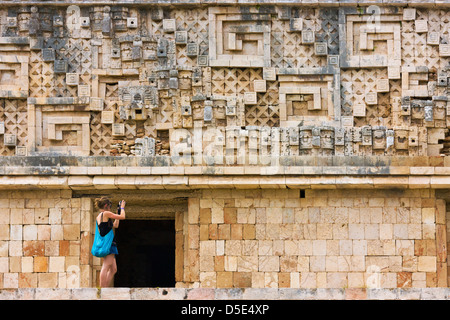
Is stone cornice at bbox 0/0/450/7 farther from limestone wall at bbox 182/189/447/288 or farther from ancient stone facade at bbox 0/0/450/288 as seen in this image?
limestone wall at bbox 182/189/447/288

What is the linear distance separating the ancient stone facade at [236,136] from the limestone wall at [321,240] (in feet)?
0.07

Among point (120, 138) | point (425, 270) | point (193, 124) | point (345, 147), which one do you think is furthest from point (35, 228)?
point (425, 270)

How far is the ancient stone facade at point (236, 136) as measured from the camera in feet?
51.4

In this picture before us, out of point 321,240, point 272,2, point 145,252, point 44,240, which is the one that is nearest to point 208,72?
point 272,2

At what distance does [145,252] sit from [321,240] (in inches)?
274

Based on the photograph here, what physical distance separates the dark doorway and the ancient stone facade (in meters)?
4.93

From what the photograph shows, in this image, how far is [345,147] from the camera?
15797mm

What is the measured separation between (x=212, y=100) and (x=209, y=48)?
0.82m

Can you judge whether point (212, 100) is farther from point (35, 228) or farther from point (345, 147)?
point (35, 228)

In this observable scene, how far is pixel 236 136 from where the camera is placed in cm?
1580

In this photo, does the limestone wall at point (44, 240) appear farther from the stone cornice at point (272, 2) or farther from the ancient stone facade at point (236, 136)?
the stone cornice at point (272, 2)

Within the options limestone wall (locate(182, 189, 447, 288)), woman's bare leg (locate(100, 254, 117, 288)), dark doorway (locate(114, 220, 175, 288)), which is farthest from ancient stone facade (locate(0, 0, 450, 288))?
dark doorway (locate(114, 220, 175, 288))

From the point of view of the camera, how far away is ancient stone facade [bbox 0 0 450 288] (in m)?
15.7

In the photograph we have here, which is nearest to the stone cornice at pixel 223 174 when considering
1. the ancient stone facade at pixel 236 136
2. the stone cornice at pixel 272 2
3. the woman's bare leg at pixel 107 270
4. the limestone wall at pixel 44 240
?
the ancient stone facade at pixel 236 136
